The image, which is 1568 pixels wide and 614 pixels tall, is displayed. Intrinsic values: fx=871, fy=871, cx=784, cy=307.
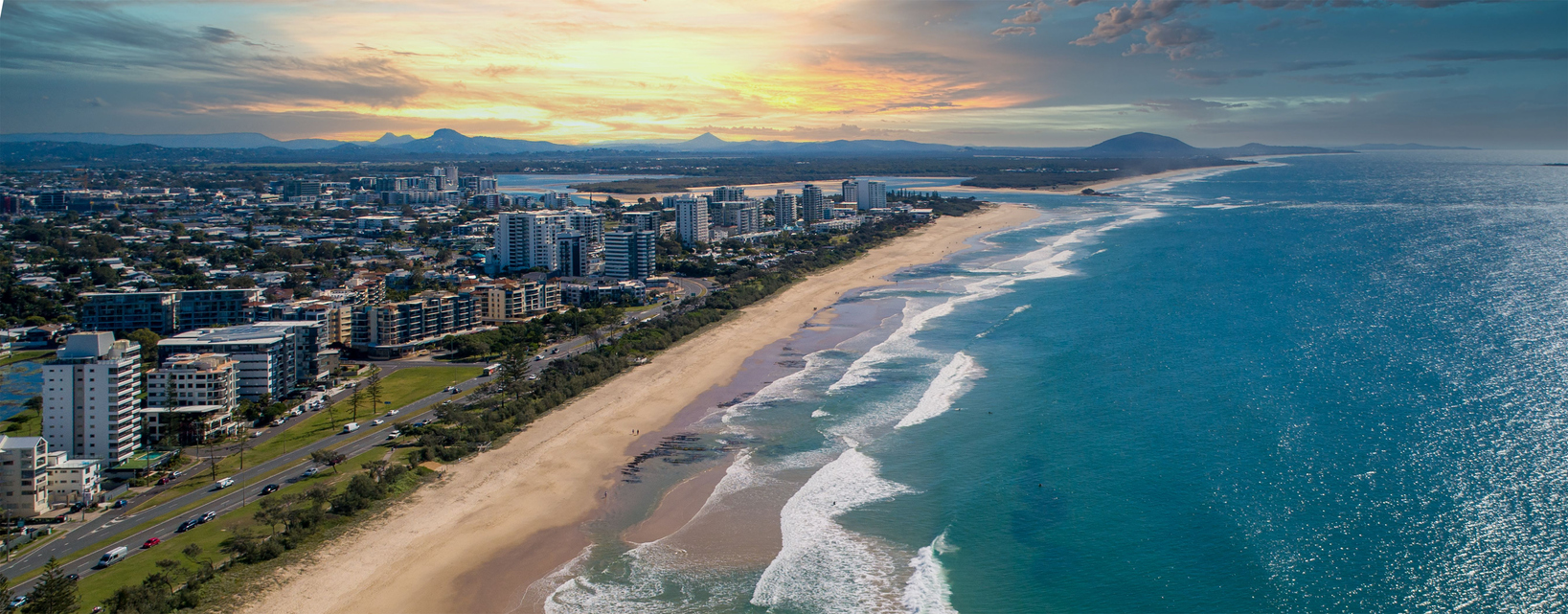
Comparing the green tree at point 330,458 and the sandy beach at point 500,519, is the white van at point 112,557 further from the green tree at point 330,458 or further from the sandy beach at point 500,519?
the green tree at point 330,458

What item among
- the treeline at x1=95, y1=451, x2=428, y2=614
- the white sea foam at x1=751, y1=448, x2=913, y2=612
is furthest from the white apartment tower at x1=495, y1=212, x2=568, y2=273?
the white sea foam at x1=751, y1=448, x2=913, y2=612

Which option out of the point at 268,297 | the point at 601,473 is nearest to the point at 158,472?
the point at 601,473

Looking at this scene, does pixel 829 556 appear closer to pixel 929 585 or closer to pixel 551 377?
pixel 929 585

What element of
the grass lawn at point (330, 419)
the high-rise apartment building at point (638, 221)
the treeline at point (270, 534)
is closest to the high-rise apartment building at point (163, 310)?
the grass lawn at point (330, 419)

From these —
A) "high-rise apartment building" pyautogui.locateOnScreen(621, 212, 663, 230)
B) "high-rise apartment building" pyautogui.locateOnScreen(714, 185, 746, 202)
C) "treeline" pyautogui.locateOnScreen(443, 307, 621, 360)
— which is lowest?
"treeline" pyautogui.locateOnScreen(443, 307, 621, 360)

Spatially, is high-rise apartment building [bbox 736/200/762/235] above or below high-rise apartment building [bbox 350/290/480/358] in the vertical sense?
above

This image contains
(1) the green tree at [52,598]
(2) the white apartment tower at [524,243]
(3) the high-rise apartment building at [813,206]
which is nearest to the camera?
(1) the green tree at [52,598]

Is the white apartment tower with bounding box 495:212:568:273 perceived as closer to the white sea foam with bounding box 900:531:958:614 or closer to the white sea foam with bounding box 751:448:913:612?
the white sea foam with bounding box 751:448:913:612
